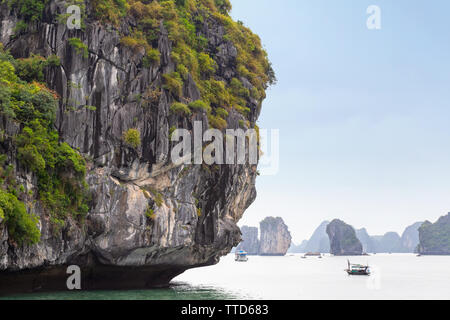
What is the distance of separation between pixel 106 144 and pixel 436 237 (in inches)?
5434

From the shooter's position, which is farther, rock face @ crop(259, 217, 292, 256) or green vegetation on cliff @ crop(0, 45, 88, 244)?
rock face @ crop(259, 217, 292, 256)

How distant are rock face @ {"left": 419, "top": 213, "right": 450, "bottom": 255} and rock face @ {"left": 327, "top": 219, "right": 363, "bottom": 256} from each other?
1859 centimetres

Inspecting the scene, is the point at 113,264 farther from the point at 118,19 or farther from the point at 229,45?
the point at 229,45

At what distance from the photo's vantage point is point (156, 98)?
19.9 meters

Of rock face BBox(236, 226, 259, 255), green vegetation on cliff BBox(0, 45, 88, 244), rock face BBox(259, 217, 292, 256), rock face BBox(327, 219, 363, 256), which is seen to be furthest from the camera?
rock face BBox(236, 226, 259, 255)

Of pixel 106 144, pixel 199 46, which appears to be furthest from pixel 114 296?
pixel 199 46

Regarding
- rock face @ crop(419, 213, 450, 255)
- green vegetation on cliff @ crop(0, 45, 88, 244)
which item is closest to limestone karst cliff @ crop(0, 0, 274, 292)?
green vegetation on cliff @ crop(0, 45, 88, 244)

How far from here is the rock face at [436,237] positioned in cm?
13450

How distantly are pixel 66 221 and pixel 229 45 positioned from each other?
13.5 meters

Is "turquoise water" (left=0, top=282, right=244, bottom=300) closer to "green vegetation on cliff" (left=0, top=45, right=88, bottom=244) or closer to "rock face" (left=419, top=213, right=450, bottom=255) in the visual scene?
"green vegetation on cliff" (left=0, top=45, right=88, bottom=244)

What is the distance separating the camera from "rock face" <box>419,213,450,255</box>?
441 feet

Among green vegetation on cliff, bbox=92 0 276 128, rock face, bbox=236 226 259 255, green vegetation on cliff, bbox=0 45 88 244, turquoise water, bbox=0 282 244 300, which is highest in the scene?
green vegetation on cliff, bbox=92 0 276 128

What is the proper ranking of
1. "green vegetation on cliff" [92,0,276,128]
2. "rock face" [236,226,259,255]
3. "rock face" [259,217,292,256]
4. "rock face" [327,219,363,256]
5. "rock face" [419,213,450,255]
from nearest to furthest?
"green vegetation on cliff" [92,0,276,128] → "rock face" [419,213,450,255] → "rock face" [327,219,363,256] → "rock face" [259,217,292,256] → "rock face" [236,226,259,255]

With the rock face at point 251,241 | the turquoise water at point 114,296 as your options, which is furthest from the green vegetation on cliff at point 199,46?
the rock face at point 251,241
